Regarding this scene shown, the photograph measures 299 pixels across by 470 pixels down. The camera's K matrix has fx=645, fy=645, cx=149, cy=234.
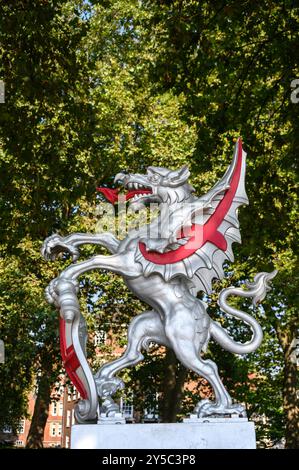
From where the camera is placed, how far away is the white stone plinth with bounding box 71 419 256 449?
5102mm

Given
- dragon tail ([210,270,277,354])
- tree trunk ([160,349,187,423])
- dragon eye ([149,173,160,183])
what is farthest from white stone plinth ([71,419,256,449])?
tree trunk ([160,349,187,423])

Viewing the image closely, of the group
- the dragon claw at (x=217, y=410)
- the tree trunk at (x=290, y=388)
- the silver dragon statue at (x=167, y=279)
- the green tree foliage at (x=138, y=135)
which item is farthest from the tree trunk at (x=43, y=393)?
the dragon claw at (x=217, y=410)

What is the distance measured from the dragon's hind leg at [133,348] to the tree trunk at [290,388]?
11.9 meters

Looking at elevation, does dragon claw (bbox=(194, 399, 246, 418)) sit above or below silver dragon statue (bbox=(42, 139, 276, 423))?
below

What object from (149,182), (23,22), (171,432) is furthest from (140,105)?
(171,432)

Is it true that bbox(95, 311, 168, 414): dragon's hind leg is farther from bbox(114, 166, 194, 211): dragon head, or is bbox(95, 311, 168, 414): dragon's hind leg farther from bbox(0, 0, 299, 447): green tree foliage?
bbox(0, 0, 299, 447): green tree foliage

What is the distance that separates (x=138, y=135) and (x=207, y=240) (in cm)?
1335

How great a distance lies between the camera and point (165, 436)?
5117 mm

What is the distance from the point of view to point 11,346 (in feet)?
55.1

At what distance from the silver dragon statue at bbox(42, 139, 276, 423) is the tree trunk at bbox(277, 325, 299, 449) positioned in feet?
38.3

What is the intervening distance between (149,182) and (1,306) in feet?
37.1

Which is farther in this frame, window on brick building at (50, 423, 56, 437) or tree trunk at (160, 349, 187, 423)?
window on brick building at (50, 423, 56, 437)

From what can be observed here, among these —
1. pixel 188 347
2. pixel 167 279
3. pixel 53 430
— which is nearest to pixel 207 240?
pixel 167 279
